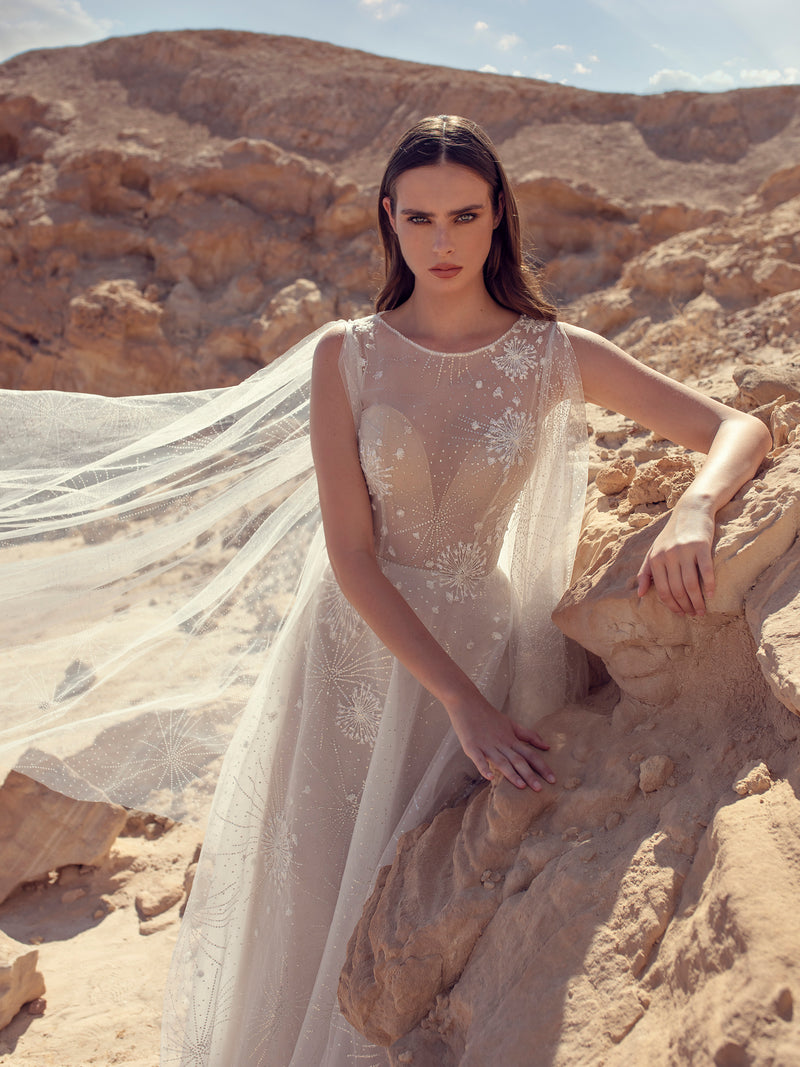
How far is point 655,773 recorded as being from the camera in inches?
51.4

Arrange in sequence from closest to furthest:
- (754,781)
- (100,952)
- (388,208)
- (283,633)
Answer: (754,781) < (388,208) < (283,633) < (100,952)

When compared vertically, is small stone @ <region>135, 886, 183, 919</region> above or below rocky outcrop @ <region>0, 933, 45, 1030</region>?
below

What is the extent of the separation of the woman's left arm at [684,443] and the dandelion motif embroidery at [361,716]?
0.74 metres

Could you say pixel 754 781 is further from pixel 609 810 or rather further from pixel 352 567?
pixel 352 567

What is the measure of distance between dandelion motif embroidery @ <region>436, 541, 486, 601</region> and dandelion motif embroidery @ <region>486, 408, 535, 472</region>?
0.72ft

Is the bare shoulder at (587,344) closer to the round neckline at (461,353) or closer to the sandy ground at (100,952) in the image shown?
the round neckline at (461,353)

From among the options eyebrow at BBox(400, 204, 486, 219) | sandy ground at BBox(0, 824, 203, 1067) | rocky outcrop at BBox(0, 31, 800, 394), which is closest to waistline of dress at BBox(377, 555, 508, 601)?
eyebrow at BBox(400, 204, 486, 219)

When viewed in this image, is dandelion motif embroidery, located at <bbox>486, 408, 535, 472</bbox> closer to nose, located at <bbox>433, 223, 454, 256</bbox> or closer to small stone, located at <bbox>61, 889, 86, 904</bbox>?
nose, located at <bbox>433, 223, 454, 256</bbox>

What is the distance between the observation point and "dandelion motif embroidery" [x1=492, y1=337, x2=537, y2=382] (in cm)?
187

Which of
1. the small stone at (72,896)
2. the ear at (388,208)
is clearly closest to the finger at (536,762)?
the ear at (388,208)

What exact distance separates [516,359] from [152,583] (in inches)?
49.7

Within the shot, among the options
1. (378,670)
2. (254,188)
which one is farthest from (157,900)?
(254,188)

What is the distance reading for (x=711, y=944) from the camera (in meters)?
0.99

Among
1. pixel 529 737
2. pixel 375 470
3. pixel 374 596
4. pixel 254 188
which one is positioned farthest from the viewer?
pixel 254 188
